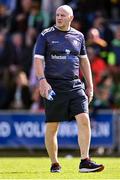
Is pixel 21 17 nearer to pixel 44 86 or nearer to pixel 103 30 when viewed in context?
pixel 103 30

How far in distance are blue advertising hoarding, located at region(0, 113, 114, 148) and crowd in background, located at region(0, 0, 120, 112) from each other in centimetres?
41

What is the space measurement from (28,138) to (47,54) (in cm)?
703

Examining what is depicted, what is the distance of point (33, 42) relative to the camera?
65.5 feet

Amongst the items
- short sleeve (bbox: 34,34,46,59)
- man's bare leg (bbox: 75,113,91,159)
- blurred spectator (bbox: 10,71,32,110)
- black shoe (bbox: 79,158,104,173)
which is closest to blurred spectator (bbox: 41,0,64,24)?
blurred spectator (bbox: 10,71,32,110)

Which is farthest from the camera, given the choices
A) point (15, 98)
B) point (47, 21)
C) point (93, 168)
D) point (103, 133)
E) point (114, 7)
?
point (114, 7)

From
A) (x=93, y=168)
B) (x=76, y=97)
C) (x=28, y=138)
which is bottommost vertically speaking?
(x=28, y=138)

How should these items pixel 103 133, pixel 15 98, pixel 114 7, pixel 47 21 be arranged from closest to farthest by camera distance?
pixel 103 133, pixel 15 98, pixel 47 21, pixel 114 7

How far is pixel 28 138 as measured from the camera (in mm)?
17906

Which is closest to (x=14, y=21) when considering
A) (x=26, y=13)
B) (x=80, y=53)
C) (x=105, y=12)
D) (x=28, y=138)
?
(x=26, y=13)

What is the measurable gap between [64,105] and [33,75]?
8.30 metres

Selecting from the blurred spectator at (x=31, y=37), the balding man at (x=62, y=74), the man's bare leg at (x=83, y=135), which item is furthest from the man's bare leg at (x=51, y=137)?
the blurred spectator at (x=31, y=37)

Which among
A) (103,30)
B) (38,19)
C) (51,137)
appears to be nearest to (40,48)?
(51,137)

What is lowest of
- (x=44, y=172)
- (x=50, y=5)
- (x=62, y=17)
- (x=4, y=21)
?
(x=44, y=172)

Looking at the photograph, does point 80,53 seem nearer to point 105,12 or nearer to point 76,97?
point 76,97
